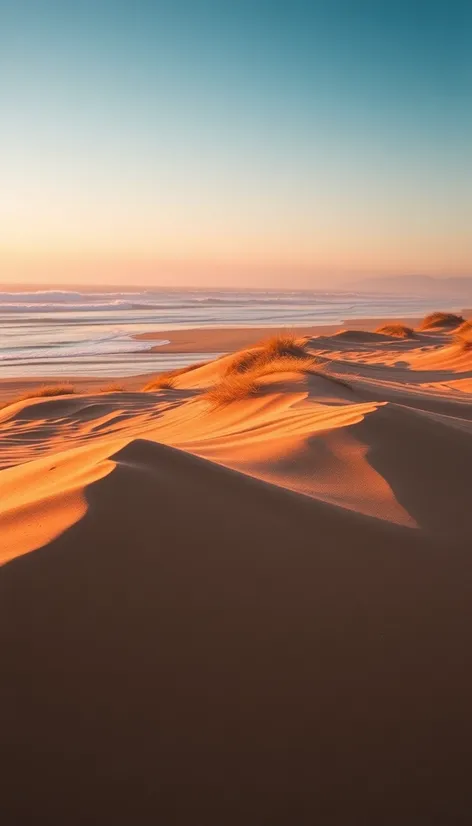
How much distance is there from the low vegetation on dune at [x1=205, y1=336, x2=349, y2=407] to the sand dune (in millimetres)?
3520

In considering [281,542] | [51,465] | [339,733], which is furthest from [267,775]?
[51,465]

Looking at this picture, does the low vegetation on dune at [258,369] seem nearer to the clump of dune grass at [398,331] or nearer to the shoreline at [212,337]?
the shoreline at [212,337]

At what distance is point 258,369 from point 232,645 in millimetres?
6304

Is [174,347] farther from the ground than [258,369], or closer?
closer

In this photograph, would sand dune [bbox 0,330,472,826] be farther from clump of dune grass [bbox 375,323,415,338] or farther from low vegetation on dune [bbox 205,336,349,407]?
clump of dune grass [bbox 375,323,415,338]

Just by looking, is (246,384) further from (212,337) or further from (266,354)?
(212,337)

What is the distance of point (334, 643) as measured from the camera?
1.90m

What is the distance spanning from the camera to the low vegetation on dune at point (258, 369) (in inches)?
259

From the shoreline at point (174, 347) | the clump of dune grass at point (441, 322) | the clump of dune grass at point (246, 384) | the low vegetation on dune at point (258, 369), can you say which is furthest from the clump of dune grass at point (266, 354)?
the clump of dune grass at point (441, 322)

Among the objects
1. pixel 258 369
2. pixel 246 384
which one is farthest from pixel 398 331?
pixel 246 384

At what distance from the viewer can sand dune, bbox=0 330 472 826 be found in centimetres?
151

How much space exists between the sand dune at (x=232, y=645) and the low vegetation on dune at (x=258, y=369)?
11.5ft

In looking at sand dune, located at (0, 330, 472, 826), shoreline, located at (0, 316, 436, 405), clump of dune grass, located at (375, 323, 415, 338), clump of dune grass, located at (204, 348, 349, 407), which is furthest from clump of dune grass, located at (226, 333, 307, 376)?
clump of dune grass, located at (375, 323, 415, 338)

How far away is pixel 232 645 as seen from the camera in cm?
183
